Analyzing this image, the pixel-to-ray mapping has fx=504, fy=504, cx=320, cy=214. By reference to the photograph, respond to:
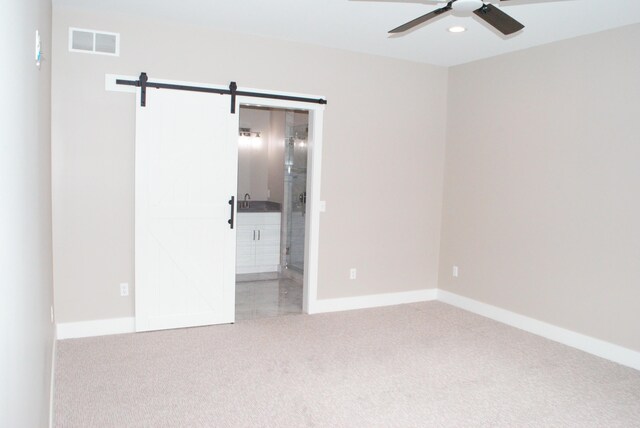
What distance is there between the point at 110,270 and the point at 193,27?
2256 mm

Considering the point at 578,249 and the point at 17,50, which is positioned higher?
the point at 17,50

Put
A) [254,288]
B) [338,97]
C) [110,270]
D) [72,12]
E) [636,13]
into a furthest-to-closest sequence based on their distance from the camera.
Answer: [254,288] → [338,97] → [110,270] → [72,12] → [636,13]

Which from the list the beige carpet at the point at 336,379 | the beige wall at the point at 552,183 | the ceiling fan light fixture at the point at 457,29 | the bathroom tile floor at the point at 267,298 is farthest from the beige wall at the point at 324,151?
the ceiling fan light fixture at the point at 457,29

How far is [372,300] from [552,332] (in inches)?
71.6

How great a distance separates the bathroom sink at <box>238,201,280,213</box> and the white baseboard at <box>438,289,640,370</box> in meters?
2.63

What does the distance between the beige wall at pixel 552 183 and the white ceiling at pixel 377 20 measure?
0.95 feet

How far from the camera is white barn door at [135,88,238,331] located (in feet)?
14.4

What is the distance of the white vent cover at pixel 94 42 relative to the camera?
13.4ft

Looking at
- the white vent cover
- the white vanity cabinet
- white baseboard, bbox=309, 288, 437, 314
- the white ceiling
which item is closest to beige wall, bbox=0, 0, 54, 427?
the white ceiling

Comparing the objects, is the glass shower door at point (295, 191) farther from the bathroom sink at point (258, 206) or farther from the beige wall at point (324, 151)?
the beige wall at point (324, 151)

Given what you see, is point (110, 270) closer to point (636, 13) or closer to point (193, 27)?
point (193, 27)

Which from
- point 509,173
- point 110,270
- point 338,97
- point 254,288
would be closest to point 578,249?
point 509,173

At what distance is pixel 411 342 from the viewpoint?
4.44 m

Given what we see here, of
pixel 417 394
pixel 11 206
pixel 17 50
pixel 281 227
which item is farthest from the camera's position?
pixel 281 227
